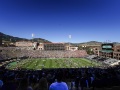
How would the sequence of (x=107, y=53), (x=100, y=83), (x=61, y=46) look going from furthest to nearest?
(x=61, y=46) → (x=107, y=53) → (x=100, y=83)

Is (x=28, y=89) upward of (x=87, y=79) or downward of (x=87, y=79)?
upward

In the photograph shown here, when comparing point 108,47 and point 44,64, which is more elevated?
point 108,47

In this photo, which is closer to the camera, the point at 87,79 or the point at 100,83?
the point at 100,83

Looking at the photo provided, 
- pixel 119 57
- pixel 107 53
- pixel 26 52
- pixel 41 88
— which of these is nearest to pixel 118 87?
pixel 41 88

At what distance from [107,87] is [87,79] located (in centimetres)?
187

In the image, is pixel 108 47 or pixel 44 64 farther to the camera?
pixel 108 47

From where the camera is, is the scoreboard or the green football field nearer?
the green football field

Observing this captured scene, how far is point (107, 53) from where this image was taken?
106875 mm

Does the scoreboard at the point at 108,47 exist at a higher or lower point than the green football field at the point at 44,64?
higher

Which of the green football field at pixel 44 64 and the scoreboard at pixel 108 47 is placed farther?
the scoreboard at pixel 108 47

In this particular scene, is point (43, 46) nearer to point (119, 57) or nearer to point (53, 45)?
point (53, 45)

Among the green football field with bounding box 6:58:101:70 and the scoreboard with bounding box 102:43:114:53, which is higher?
the scoreboard with bounding box 102:43:114:53

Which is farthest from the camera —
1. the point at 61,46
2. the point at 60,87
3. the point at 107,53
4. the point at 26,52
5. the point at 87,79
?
the point at 61,46

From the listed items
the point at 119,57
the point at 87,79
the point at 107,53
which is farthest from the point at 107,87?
the point at 107,53
